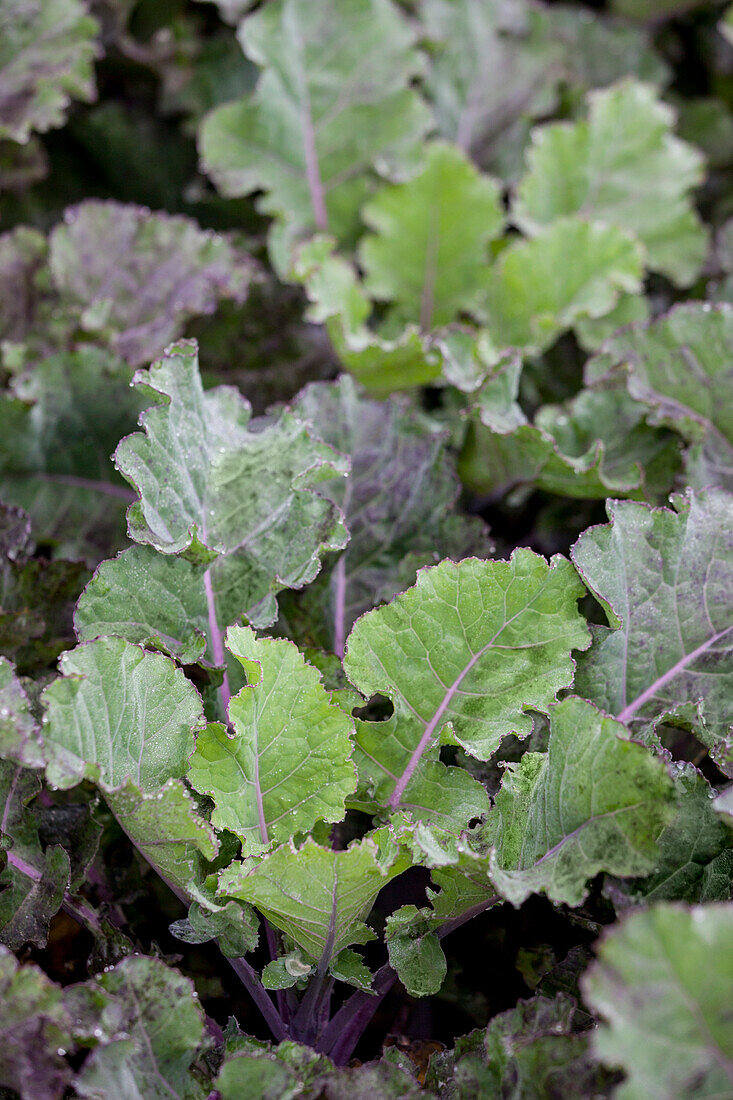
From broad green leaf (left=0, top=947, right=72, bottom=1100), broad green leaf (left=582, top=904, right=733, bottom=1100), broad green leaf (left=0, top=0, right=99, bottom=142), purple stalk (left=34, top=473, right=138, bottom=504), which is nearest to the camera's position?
broad green leaf (left=582, top=904, right=733, bottom=1100)

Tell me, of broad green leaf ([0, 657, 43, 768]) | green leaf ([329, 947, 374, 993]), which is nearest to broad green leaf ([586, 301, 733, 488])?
green leaf ([329, 947, 374, 993])

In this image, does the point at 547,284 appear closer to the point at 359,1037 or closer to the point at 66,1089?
the point at 359,1037

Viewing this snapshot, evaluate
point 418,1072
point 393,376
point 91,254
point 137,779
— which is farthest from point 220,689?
point 91,254

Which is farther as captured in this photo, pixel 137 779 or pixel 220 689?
pixel 220 689

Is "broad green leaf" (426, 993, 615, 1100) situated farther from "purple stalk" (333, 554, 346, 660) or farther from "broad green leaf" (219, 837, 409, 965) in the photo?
"purple stalk" (333, 554, 346, 660)

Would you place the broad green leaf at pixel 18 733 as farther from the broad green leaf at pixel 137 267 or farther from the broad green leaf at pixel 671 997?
the broad green leaf at pixel 137 267

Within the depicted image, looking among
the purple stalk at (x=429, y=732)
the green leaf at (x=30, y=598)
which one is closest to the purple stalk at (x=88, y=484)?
the green leaf at (x=30, y=598)

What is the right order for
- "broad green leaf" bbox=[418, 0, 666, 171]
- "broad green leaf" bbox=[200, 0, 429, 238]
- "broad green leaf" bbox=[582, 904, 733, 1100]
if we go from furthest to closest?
"broad green leaf" bbox=[418, 0, 666, 171], "broad green leaf" bbox=[200, 0, 429, 238], "broad green leaf" bbox=[582, 904, 733, 1100]

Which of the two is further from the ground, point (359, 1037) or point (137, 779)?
point (137, 779)
